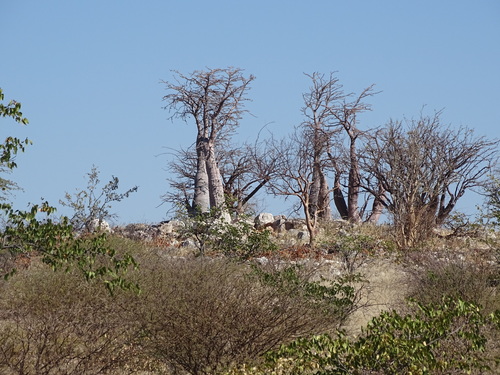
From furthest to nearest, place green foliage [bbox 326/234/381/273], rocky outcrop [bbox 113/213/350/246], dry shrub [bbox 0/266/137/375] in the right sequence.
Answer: rocky outcrop [bbox 113/213/350/246], green foliage [bbox 326/234/381/273], dry shrub [bbox 0/266/137/375]

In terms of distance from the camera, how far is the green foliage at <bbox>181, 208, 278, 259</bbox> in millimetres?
17328

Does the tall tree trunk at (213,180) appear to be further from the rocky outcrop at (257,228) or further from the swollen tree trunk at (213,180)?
the rocky outcrop at (257,228)

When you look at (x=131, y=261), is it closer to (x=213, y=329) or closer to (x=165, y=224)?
(x=213, y=329)

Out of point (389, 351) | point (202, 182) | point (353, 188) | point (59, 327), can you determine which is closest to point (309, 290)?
point (59, 327)

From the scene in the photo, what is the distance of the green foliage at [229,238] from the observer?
56.9ft

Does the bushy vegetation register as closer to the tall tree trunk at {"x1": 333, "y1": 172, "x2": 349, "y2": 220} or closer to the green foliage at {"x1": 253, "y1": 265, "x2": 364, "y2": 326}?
the green foliage at {"x1": 253, "y1": 265, "x2": 364, "y2": 326}

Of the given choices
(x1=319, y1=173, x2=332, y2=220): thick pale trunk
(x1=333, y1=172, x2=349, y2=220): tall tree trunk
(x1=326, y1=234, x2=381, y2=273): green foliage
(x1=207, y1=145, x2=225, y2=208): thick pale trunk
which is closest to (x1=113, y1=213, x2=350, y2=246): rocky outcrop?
(x1=207, y1=145, x2=225, y2=208): thick pale trunk

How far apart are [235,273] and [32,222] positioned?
15.5ft

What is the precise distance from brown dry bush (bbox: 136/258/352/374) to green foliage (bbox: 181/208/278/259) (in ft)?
25.7

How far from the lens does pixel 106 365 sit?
819 cm

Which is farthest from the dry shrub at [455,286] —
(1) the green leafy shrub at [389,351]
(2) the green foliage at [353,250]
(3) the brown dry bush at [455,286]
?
(1) the green leafy shrub at [389,351]

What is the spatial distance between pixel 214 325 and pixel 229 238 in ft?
30.5

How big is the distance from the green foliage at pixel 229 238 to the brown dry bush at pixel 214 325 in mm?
7821

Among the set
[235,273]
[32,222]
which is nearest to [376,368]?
[32,222]
